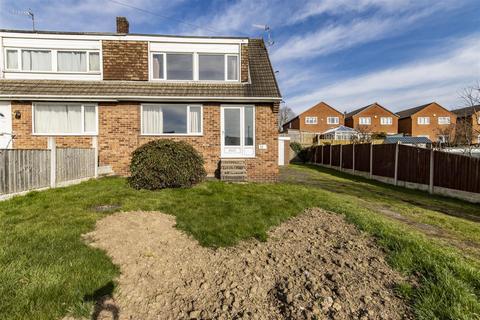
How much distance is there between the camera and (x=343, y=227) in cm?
523

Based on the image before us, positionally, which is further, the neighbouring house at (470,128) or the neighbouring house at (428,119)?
the neighbouring house at (428,119)

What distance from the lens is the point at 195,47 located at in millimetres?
12430

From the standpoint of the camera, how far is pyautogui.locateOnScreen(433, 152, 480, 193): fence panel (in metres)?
9.69

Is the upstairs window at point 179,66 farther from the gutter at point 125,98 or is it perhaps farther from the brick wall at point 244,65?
the brick wall at point 244,65

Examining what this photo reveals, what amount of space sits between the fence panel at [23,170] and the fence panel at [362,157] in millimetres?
16489

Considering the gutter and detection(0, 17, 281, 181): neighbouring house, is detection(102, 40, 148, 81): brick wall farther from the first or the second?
the gutter

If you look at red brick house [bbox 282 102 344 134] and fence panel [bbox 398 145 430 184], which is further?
red brick house [bbox 282 102 344 134]

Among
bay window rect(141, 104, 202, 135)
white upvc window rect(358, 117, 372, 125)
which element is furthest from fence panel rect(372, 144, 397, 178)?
white upvc window rect(358, 117, 372, 125)

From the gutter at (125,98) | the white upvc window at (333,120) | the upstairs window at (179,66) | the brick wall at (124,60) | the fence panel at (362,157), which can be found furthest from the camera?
the white upvc window at (333,120)

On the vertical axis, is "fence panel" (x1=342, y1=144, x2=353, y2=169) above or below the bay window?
below

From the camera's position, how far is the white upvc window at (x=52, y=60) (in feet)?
40.0

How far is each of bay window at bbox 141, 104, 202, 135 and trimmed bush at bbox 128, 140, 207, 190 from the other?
112 inches

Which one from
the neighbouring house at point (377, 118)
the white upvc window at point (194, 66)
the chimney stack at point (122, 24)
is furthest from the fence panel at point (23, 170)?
the neighbouring house at point (377, 118)

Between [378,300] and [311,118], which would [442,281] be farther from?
[311,118]
